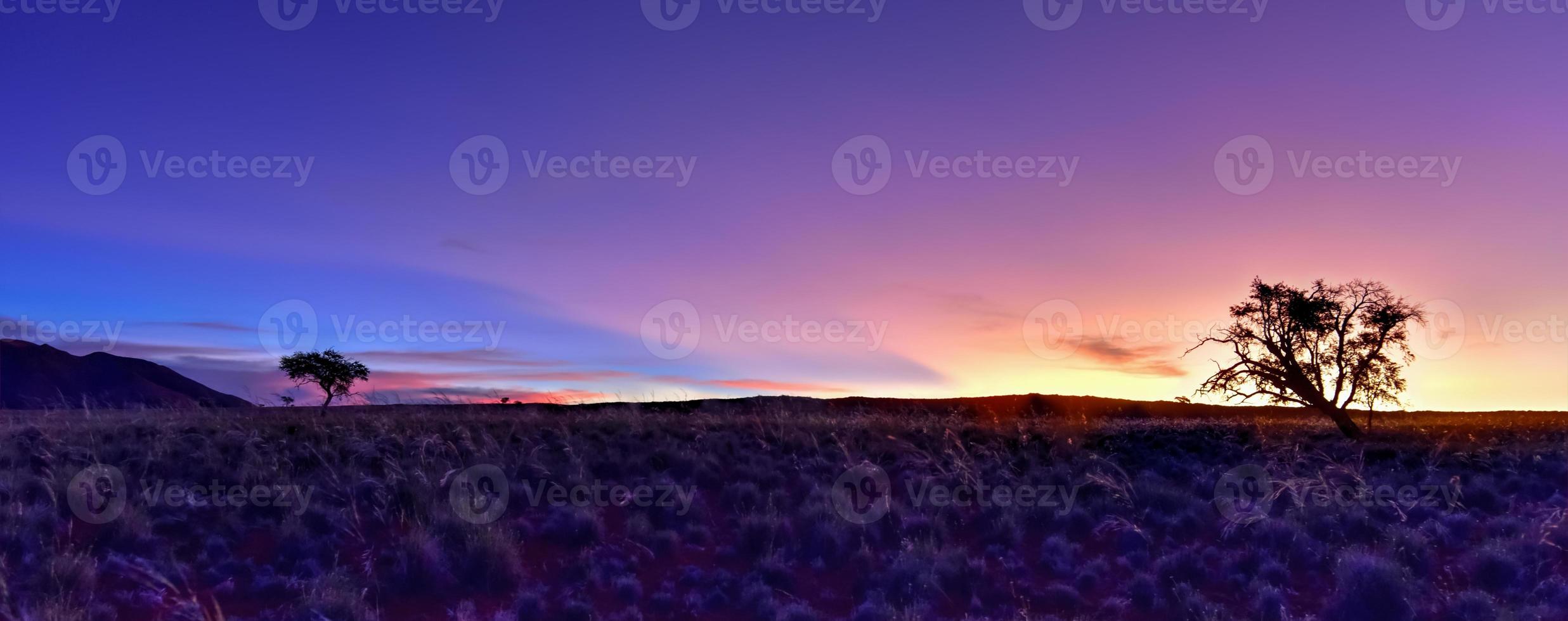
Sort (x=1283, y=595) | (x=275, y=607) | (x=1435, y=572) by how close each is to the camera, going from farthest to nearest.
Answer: (x=1435, y=572)
(x=1283, y=595)
(x=275, y=607)

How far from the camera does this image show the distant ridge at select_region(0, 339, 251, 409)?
399 ft

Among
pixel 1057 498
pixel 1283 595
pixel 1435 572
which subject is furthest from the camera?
pixel 1057 498

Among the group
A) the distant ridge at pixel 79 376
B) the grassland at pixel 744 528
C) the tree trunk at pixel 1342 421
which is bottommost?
the grassland at pixel 744 528

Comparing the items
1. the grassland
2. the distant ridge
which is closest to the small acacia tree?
the grassland

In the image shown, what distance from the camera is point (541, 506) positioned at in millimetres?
12312

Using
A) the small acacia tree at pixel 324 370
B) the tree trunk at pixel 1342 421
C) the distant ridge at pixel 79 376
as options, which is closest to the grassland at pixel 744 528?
the tree trunk at pixel 1342 421

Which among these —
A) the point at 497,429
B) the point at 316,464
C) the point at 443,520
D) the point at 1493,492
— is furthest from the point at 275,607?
the point at 1493,492

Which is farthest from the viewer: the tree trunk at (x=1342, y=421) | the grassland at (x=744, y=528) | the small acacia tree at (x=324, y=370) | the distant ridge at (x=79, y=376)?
the distant ridge at (x=79, y=376)

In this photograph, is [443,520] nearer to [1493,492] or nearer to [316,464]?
[316,464]

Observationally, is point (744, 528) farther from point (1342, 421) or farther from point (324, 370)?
point (324, 370)

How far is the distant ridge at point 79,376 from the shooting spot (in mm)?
121500

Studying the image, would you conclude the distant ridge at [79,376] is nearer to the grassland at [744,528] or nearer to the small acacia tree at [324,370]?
the small acacia tree at [324,370]

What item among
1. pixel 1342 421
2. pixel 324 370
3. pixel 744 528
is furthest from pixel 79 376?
pixel 1342 421

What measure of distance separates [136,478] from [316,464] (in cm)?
232
